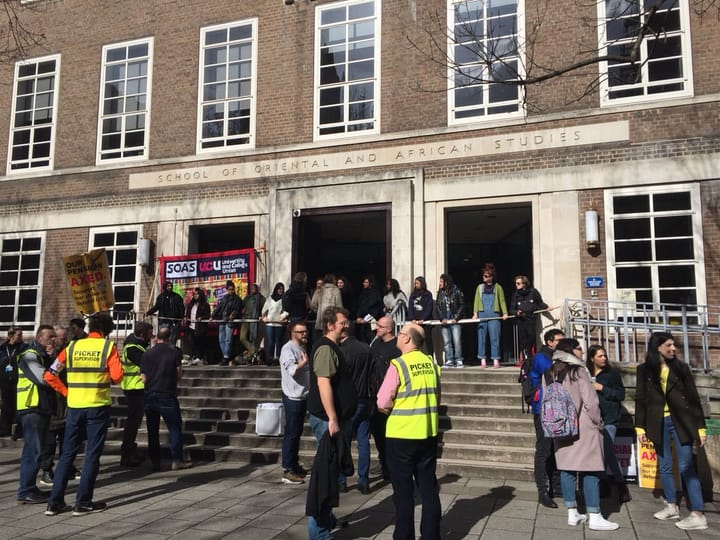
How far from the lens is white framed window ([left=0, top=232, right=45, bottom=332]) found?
1584 centimetres

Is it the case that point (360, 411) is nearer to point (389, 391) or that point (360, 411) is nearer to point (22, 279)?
point (389, 391)

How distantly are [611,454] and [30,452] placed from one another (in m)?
6.07

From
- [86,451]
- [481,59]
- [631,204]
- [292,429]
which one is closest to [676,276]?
[631,204]

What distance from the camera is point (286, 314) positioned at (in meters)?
12.2

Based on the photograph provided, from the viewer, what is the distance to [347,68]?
14.3m

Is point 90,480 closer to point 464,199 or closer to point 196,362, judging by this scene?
point 196,362

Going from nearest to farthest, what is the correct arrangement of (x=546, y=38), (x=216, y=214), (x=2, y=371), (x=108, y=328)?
1. (x=108, y=328)
2. (x=2, y=371)
3. (x=546, y=38)
4. (x=216, y=214)

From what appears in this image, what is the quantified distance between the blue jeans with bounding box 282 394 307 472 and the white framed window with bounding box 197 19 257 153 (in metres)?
8.61

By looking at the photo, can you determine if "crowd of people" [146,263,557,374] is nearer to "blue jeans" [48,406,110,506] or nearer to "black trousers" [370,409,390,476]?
"black trousers" [370,409,390,476]

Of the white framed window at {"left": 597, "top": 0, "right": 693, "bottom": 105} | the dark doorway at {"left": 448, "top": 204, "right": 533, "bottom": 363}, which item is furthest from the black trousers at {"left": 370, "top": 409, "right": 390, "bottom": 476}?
the white framed window at {"left": 597, "top": 0, "right": 693, "bottom": 105}

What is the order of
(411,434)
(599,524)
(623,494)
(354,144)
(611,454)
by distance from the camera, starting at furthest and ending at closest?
(354,144) < (611,454) < (623,494) < (599,524) < (411,434)


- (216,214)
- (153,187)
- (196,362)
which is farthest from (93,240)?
(196,362)

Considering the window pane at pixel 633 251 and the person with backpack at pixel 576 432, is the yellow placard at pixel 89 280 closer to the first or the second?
the window pane at pixel 633 251

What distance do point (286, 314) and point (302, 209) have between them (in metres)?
2.72
